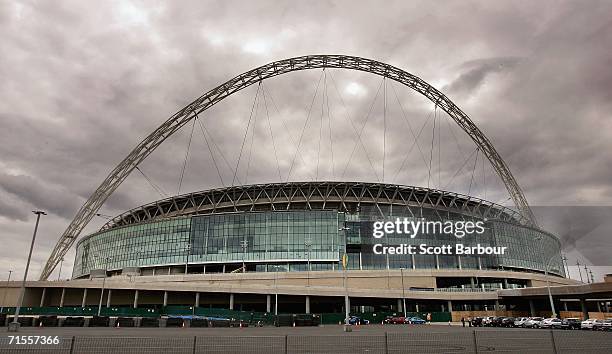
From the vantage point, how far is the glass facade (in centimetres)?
10144

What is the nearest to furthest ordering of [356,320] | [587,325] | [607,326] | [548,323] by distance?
[607,326] < [587,325] < [548,323] < [356,320]

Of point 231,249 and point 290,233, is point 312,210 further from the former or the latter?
point 231,249

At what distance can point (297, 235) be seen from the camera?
10225 cm

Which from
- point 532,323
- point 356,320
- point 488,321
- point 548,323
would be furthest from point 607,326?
point 356,320

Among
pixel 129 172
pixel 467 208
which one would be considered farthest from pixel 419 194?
pixel 129 172

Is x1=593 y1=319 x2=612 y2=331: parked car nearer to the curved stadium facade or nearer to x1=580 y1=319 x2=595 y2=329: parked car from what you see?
x1=580 y1=319 x2=595 y2=329: parked car

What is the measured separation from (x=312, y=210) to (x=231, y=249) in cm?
2267

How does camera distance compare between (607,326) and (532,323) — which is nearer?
(607,326)

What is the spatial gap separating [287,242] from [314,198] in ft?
56.3

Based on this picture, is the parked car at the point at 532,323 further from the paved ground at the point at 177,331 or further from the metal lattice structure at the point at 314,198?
the metal lattice structure at the point at 314,198

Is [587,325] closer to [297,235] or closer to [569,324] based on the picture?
[569,324]

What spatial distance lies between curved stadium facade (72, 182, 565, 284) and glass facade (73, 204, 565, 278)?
9.9 inches

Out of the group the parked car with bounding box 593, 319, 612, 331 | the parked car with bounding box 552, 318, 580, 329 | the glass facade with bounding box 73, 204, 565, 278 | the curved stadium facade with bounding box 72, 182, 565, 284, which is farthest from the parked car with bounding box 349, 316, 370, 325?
the parked car with bounding box 593, 319, 612, 331

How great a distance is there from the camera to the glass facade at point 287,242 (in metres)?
101
